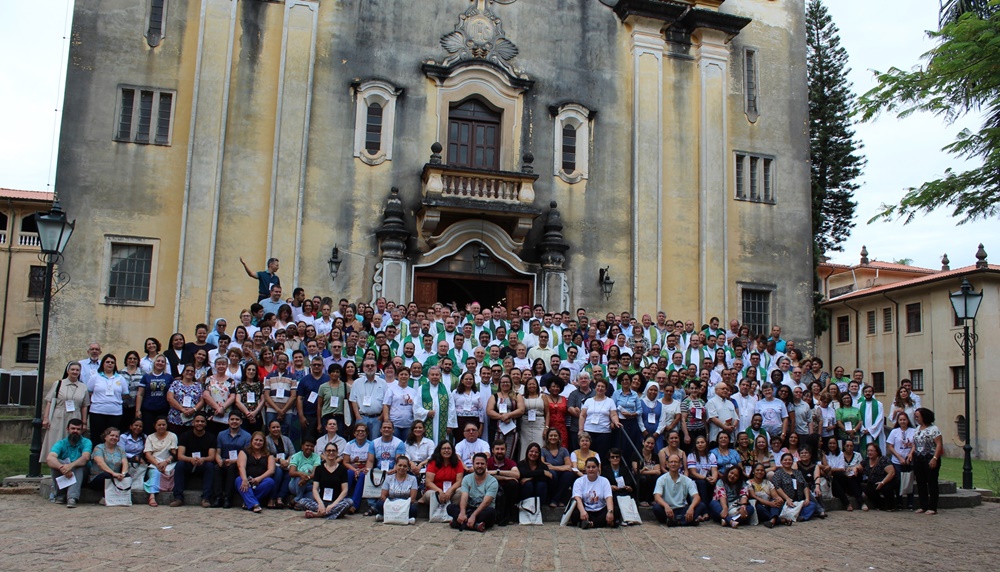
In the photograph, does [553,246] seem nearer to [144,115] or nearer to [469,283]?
[469,283]

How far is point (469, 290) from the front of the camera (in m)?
21.0

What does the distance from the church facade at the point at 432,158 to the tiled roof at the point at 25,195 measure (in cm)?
2746

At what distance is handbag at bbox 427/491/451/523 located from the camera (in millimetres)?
11625

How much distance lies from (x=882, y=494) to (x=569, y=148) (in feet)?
36.7

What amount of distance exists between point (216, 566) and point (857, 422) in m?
10.8

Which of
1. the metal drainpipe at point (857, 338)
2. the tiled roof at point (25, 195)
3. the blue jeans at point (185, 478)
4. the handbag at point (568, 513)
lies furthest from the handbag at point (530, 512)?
the tiled roof at point (25, 195)

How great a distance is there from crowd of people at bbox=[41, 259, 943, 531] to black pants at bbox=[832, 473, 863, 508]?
0.07 feet

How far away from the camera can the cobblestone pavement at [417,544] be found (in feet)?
28.4

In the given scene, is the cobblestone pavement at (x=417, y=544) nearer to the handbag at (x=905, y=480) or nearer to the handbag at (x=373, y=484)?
the handbag at (x=373, y=484)

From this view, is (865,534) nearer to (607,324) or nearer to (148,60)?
(607,324)

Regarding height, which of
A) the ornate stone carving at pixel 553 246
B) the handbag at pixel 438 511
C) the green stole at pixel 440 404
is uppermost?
the ornate stone carving at pixel 553 246

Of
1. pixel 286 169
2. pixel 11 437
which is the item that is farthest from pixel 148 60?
pixel 11 437

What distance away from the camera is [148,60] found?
1988cm

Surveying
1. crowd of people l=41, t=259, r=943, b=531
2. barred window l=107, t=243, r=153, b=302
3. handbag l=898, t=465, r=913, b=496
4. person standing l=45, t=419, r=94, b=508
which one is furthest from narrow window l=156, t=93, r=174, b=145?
handbag l=898, t=465, r=913, b=496
